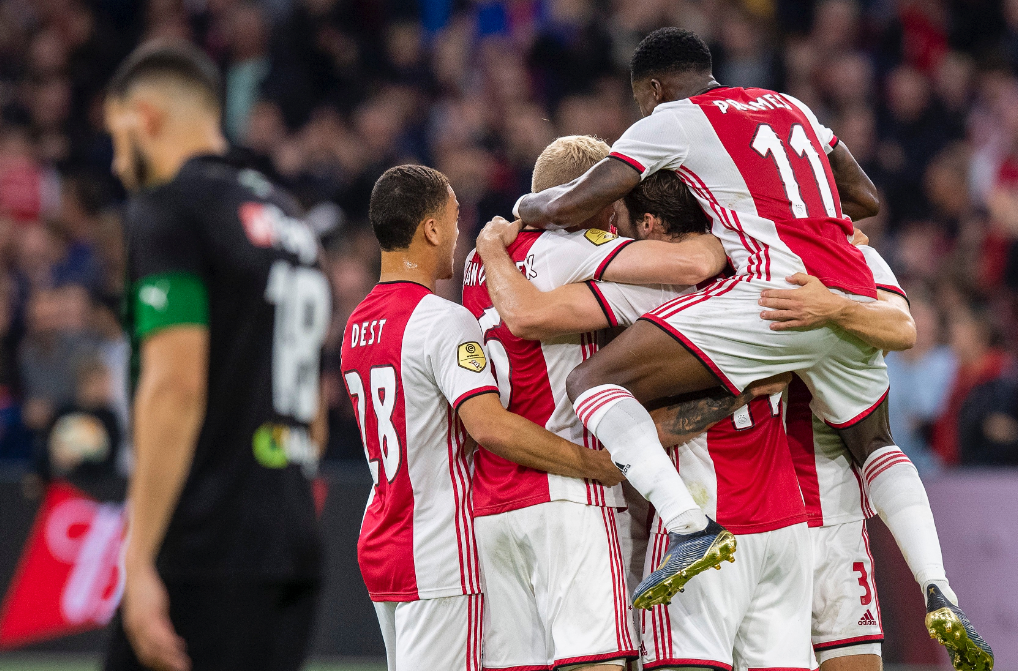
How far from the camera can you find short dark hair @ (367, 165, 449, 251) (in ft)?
14.1

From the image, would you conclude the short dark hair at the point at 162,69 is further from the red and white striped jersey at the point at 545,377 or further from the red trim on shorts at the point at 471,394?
the red and white striped jersey at the point at 545,377

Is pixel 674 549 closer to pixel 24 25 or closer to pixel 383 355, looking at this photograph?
pixel 383 355

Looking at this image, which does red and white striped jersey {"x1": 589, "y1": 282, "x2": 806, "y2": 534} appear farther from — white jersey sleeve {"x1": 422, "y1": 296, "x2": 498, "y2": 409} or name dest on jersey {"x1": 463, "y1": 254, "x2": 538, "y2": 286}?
white jersey sleeve {"x1": 422, "y1": 296, "x2": 498, "y2": 409}

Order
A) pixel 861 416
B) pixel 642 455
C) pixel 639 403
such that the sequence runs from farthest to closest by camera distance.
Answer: pixel 861 416 → pixel 639 403 → pixel 642 455

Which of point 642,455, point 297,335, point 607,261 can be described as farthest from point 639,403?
point 297,335

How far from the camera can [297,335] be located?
334 centimetres

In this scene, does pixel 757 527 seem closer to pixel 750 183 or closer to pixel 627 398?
pixel 627 398

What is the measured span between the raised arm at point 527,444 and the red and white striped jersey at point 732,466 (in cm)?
31

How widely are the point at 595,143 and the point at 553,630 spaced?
1932 mm

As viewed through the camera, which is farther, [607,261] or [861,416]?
[861,416]

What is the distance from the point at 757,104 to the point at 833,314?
2.92 ft

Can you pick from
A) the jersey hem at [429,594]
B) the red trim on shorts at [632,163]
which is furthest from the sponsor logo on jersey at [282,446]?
the red trim on shorts at [632,163]

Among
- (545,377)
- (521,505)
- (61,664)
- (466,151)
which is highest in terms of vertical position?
(466,151)

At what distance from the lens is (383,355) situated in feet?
13.7
